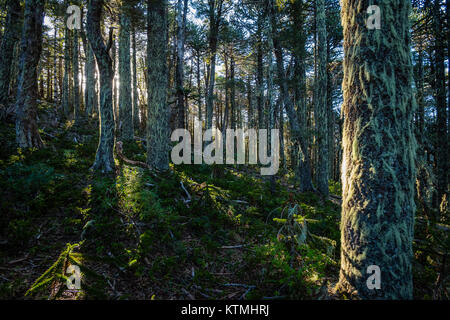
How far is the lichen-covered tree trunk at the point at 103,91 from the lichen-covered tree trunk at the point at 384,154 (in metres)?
5.82

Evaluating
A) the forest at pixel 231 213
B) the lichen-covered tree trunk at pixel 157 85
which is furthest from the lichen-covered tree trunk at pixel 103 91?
the lichen-covered tree trunk at pixel 157 85

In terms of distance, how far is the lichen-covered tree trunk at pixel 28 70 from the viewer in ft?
21.0

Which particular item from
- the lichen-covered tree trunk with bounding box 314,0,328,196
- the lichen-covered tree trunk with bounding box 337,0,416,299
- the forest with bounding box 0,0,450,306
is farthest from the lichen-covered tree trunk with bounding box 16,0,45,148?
the lichen-covered tree trunk with bounding box 314,0,328,196

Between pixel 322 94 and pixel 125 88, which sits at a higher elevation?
pixel 125 88

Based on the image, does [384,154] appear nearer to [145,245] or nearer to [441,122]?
[145,245]

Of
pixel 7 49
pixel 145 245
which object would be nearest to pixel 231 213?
pixel 145 245

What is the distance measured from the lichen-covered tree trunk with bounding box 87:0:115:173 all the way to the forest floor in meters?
0.72

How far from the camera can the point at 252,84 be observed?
23.5m

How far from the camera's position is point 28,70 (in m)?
6.44

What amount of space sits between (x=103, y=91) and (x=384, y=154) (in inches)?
252

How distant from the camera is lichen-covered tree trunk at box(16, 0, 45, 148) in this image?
639 centimetres

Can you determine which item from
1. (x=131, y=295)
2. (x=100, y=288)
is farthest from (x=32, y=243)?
(x=131, y=295)

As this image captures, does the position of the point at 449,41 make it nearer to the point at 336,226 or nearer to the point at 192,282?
the point at 336,226

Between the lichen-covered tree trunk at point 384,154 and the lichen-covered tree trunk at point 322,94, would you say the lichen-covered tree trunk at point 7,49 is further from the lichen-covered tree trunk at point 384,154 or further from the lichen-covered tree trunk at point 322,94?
the lichen-covered tree trunk at point 384,154
